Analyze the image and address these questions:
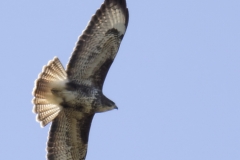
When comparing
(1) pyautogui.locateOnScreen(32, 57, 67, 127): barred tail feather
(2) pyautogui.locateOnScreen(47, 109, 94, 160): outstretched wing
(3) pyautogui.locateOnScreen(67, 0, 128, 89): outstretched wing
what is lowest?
(2) pyautogui.locateOnScreen(47, 109, 94, 160): outstretched wing

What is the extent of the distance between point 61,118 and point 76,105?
64 centimetres

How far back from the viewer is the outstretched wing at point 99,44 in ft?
52.0

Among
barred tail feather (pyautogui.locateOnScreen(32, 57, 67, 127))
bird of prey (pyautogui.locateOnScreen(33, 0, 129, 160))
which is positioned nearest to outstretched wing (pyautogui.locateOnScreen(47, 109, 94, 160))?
bird of prey (pyautogui.locateOnScreen(33, 0, 129, 160))

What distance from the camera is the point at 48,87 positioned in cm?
1587

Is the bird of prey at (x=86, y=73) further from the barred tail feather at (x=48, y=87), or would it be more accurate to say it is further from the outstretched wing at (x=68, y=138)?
the outstretched wing at (x=68, y=138)

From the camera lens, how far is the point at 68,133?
16.6 meters

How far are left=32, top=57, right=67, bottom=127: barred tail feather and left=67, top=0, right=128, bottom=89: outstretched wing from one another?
0.21 metres

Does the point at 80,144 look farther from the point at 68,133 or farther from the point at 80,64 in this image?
the point at 80,64

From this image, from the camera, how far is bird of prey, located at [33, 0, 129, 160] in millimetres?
15820

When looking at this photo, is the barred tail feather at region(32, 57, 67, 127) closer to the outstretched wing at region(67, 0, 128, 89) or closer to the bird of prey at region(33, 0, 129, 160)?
the bird of prey at region(33, 0, 129, 160)

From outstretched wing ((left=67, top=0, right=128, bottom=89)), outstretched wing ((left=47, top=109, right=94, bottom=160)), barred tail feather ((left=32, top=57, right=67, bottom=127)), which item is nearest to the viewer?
barred tail feather ((left=32, top=57, right=67, bottom=127))

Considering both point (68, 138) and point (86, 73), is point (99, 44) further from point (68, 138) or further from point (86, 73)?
point (68, 138)

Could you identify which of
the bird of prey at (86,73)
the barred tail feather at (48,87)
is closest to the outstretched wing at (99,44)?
the bird of prey at (86,73)

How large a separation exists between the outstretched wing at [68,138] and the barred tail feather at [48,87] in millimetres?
398
